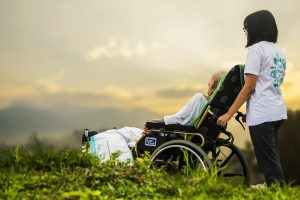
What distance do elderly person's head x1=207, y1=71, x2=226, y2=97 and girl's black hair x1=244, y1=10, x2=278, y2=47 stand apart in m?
1.09

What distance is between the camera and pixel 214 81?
Answer: 6.75 m

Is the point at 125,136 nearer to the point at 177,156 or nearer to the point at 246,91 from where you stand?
the point at 177,156

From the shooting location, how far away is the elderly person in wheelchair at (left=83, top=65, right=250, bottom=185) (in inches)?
249

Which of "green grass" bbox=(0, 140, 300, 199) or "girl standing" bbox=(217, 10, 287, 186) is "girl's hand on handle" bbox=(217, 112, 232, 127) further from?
"green grass" bbox=(0, 140, 300, 199)

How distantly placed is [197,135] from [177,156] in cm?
33

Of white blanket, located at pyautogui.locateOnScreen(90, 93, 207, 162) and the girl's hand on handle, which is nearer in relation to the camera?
the girl's hand on handle

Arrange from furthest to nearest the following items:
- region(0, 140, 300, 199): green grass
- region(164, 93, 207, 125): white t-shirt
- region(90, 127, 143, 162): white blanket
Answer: region(90, 127, 143, 162): white blanket
region(164, 93, 207, 125): white t-shirt
region(0, 140, 300, 199): green grass

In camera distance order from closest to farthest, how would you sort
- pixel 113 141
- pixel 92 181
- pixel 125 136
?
pixel 92 181
pixel 113 141
pixel 125 136

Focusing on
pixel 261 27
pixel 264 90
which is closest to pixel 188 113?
pixel 264 90

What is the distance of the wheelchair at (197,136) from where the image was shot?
6305mm

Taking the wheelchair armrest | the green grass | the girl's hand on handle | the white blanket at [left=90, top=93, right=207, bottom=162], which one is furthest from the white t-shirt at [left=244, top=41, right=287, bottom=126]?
the white blanket at [left=90, top=93, right=207, bottom=162]

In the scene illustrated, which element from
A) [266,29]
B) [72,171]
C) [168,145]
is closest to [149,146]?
[168,145]

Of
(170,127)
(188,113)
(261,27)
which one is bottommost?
(170,127)

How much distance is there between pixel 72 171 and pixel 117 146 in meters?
1.91
